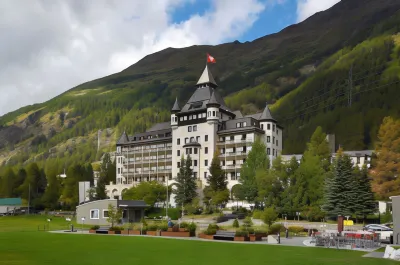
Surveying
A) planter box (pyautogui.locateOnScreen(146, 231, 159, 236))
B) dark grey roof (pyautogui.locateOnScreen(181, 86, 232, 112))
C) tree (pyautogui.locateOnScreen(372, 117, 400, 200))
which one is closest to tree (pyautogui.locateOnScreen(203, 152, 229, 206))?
dark grey roof (pyautogui.locateOnScreen(181, 86, 232, 112))

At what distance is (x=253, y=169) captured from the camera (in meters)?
86.9

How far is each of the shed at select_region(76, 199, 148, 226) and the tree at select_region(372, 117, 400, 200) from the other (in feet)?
130

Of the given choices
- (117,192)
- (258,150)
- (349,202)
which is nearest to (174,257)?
(349,202)

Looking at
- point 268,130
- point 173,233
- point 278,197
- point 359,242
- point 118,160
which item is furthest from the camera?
point 118,160

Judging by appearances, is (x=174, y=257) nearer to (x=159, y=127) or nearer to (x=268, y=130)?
(x=268, y=130)

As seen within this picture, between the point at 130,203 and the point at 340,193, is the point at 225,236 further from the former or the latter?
the point at 130,203

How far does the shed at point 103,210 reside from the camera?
258 feet

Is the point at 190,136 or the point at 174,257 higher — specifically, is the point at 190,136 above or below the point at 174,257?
above

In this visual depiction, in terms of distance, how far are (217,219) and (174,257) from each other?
1874 inches

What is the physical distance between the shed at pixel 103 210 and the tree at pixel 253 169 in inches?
743

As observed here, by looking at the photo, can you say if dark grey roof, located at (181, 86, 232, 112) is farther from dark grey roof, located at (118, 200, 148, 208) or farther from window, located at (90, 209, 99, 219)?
window, located at (90, 209, 99, 219)

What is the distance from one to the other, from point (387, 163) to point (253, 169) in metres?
24.2

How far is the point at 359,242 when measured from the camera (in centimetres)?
3766

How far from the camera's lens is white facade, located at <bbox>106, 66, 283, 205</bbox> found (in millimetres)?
111125
